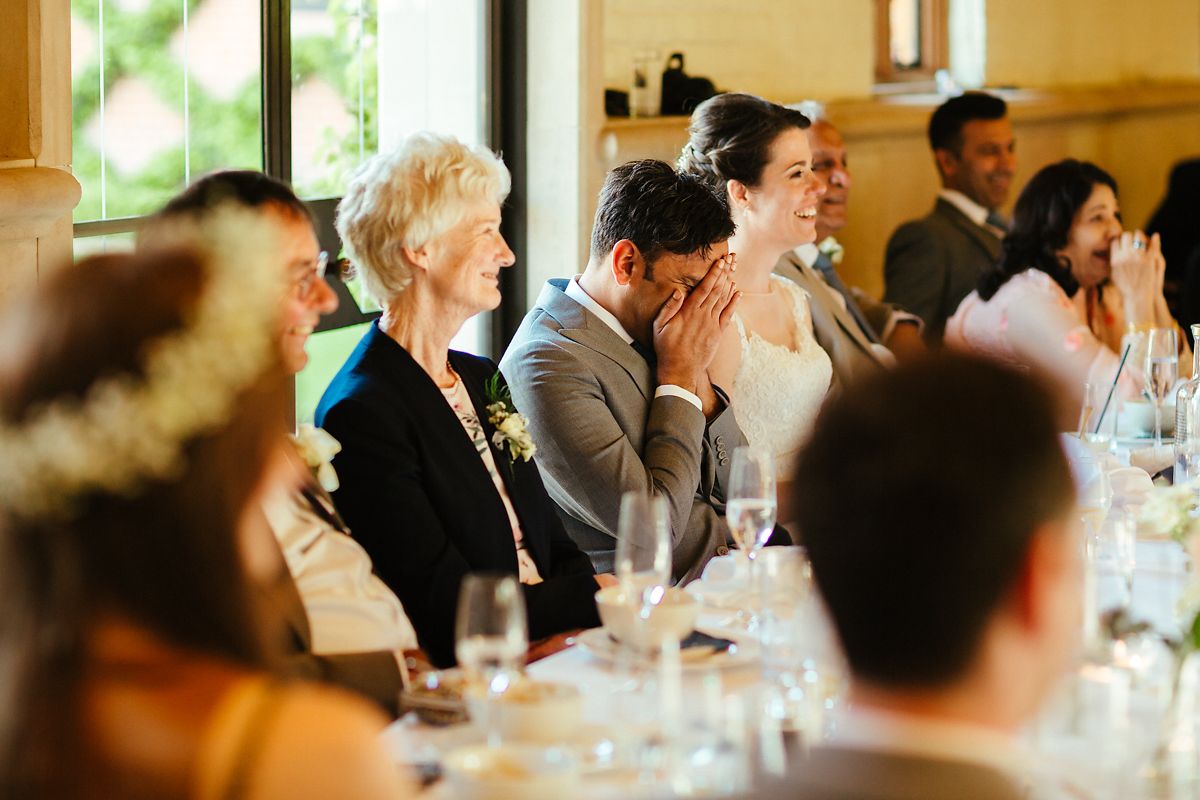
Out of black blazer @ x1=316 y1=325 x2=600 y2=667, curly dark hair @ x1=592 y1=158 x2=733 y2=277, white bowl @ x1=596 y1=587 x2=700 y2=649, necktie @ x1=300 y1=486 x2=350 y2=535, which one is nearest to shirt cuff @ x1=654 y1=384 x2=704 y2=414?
curly dark hair @ x1=592 y1=158 x2=733 y2=277

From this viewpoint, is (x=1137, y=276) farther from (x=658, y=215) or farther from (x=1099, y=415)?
(x=658, y=215)

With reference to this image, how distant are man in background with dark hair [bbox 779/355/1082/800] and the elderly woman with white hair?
5.01 ft

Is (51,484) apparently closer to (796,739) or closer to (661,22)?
(796,739)

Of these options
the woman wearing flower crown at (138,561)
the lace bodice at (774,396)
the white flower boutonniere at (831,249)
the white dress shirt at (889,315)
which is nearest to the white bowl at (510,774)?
the woman wearing flower crown at (138,561)

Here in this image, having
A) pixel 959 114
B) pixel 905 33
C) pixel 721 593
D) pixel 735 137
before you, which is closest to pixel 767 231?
pixel 735 137

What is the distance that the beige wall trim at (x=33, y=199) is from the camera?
114 inches

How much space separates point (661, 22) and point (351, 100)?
133cm

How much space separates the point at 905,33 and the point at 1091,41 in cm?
151

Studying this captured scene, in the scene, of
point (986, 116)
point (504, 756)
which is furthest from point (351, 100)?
point (504, 756)

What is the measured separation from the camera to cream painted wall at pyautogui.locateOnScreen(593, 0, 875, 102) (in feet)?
17.6

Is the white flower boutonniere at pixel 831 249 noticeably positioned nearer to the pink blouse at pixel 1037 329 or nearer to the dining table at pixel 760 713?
the pink blouse at pixel 1037 329

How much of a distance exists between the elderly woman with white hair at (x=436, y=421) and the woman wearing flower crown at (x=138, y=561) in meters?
1.44

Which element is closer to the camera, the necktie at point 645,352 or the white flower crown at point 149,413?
the white flower crown at point 149,413

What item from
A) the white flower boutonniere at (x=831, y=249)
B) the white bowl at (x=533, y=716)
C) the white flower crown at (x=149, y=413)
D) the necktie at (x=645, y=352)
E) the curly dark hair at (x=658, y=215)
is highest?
the curly dark hair at (x=658, y=215)
